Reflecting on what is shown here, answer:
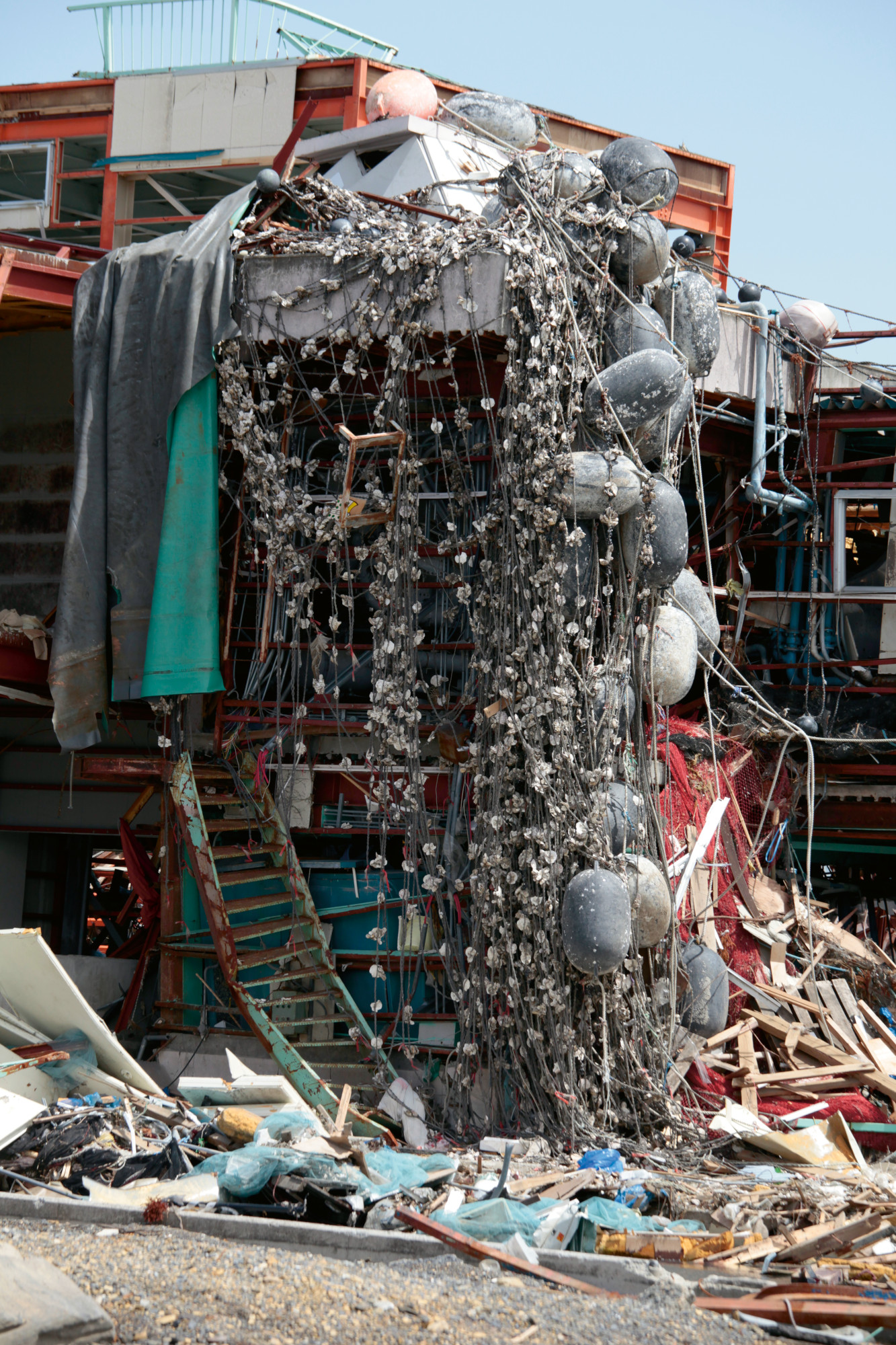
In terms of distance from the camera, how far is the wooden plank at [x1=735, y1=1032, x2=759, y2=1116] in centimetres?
873

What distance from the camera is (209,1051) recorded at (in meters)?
9.19

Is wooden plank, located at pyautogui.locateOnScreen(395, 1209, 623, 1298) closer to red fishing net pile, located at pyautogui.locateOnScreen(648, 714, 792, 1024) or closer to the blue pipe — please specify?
red fishing net pile, located at pyautogui.locateOnScreen(648, 714, 792, 1024)

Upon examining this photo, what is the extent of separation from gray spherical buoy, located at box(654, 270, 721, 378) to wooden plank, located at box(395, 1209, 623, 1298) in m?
6.50

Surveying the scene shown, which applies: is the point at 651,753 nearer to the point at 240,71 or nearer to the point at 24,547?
the point at 24,547

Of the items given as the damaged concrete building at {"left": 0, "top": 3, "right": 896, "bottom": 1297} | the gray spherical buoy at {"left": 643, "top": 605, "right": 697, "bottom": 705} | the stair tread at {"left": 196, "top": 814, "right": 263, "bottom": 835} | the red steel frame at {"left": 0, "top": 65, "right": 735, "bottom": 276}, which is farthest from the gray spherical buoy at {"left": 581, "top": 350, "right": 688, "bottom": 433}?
the red steel frame at {"left": 0, "top": 65, "right": 735, "bottom": 276}

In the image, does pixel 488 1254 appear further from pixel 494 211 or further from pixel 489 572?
pixel 494 211

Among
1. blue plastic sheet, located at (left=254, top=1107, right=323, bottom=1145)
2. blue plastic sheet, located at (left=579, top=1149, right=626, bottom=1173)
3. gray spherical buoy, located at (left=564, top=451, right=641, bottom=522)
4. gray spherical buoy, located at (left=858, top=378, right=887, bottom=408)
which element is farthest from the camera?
gray spherical buoy, located at (left=858, top=378, right=887, bottom=408)

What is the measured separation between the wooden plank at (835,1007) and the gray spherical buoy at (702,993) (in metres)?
1.41

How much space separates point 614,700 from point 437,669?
176 cm

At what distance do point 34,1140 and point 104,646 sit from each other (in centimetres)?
373

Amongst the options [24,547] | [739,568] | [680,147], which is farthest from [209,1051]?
[680,147]

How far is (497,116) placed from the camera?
11.5 meters

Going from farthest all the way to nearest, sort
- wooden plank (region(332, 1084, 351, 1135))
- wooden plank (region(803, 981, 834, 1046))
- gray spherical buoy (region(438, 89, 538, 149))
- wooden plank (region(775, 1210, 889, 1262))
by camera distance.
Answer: gray spherical buoy (region(438, 89, 538, 149)), wooden plank (region(803, 981, 834, 1046)), wooden plank (region(332, 1084, 351, 1135)), wooden plank (region(775, 1210, 889, 1262))

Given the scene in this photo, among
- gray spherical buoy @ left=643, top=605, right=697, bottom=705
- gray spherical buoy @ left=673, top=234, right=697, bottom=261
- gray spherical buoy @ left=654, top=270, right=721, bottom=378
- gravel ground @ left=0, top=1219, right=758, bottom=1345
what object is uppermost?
gray spherical buoy @ left=673, top=234, right=697, bottom=261
